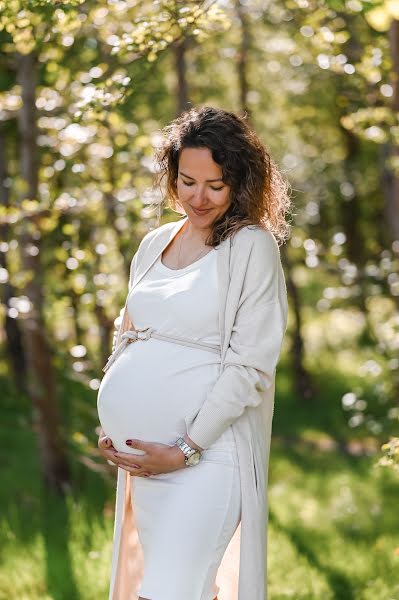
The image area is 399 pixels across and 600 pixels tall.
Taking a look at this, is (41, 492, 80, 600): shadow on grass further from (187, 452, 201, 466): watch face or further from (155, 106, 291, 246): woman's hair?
(155, 106, 291, 246): woman's hair

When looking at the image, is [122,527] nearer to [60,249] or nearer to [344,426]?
[60,249]

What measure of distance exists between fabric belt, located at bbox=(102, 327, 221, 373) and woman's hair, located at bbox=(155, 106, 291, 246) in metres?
0.32

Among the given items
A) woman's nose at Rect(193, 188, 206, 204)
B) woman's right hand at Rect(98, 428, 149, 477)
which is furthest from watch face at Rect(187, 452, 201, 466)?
→ woman's nose at Rect(193, 188, 206, 204)

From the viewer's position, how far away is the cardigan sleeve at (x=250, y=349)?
303 cm

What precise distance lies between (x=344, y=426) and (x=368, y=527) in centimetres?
415

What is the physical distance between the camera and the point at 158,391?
3.13 meters

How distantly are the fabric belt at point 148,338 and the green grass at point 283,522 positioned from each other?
1491 mm

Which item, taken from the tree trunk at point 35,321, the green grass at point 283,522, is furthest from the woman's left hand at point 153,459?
the tree trunk at point 35,321

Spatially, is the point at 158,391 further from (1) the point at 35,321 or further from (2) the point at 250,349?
(1) the point at 35,321

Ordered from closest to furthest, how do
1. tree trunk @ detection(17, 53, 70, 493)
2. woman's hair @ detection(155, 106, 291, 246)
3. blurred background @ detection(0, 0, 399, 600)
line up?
woman's hair @ detection(155, 106, 291, 246) < blurred background @ detection(0, 0, 399, 600) < tree trunk @ detection(17, 53, 70, 493)

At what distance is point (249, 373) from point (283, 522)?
340 cm

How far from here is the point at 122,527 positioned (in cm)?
348

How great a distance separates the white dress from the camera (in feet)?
10.1

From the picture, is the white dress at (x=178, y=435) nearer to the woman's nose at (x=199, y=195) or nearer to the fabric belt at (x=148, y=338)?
the fabric belt at (x=148, y=338)
